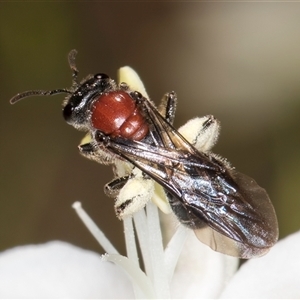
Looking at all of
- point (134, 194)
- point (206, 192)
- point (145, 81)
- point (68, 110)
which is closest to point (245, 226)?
point (206, 192)

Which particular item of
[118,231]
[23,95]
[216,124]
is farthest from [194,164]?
[118,231]

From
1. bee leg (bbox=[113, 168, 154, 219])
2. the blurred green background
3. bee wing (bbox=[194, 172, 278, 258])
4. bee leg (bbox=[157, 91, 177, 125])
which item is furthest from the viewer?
the blurred green background

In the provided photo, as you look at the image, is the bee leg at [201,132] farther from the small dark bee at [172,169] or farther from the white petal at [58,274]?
the white petal at [58,274]

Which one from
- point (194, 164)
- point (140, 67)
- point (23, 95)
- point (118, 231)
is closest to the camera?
point (194, 164)

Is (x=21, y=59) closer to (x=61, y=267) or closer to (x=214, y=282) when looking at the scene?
(x=61, y=267)

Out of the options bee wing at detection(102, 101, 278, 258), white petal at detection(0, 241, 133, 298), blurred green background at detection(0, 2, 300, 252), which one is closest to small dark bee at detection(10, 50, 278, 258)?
bee wing at detection(102, 101, 278, 258)

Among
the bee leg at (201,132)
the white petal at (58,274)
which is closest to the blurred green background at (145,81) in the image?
the white petal at (58,274)

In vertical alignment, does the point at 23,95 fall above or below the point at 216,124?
above

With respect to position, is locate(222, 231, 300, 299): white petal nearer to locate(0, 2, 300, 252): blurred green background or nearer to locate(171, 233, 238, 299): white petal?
locate(171, 233, 238, 299): white petal
